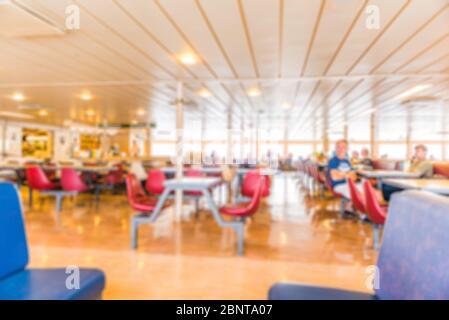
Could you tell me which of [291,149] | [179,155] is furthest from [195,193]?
[291,149]

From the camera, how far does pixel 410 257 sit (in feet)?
3.79

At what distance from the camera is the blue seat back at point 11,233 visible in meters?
1.60

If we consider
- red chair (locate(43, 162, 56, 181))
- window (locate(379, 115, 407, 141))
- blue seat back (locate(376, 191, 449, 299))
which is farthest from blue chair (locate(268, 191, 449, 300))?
window (locate(379, 115, 407, 141))

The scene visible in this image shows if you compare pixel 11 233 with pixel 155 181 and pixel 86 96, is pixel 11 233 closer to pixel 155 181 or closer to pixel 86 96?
pixel 155 181

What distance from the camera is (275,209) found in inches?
246

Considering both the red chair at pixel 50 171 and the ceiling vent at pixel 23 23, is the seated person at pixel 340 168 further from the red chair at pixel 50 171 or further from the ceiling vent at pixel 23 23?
the red chair at pixel 50 171

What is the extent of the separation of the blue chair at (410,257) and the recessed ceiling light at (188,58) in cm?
358

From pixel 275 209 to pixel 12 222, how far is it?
17.1 ft

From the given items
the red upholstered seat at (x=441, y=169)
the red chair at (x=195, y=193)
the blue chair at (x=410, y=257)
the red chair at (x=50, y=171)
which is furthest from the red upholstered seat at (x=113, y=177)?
the red upholstered seat at (x=441, y=169)

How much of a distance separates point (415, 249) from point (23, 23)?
394cm

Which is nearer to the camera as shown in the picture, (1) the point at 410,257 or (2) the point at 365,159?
(1) the point at 410,257

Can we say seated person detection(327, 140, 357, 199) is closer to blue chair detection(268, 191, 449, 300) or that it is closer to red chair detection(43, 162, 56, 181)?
blue chair detection(268, 191, 449, 300)

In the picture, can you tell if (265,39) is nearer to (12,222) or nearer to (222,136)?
(12,222)

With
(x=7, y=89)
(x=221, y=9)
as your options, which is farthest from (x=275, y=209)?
(x=7, y=89)
